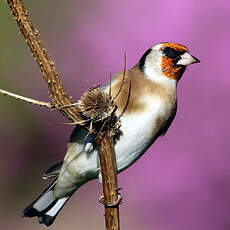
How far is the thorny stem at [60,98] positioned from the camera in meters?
1.21

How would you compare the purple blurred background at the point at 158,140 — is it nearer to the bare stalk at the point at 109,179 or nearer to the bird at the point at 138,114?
the bird at the point at 138,114

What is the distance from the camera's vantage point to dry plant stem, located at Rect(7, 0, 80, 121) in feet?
3.97

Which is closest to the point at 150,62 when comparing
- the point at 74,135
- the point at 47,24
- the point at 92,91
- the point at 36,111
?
the point at 74,135

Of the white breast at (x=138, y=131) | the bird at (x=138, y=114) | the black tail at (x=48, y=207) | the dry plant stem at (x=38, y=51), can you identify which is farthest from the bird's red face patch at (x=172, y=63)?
the dry plant stem at (x=38, y=51)

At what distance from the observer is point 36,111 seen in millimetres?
3543

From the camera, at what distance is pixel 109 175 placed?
1.35m

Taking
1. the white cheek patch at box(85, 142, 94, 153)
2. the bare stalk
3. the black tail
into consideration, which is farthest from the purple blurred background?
the bare stalk

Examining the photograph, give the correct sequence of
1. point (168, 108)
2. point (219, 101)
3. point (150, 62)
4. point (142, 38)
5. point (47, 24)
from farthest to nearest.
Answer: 1. point (47, 24)
2. point (142, 38)
3. point (219, 101)
4. point (150, 62)
5. point (168, 108)

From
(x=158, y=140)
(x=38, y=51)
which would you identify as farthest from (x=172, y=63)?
(x=158, y=140)

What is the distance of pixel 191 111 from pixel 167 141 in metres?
0.20

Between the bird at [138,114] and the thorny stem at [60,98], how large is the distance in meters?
0.40

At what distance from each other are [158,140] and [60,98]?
181cm

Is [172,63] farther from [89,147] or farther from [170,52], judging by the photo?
[89,147]

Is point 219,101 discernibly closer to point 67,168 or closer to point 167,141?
point 167,141
